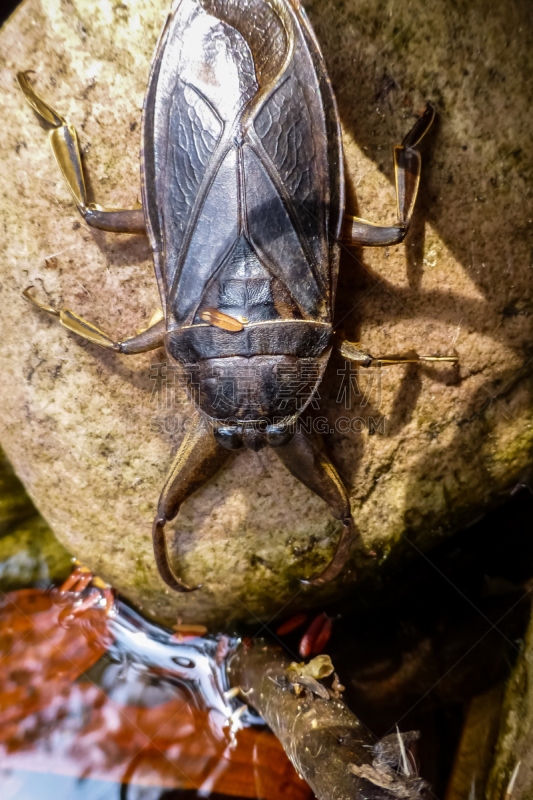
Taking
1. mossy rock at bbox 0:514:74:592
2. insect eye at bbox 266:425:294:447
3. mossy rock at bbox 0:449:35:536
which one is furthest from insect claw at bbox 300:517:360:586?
mossy rock at bbox 0:449:35:536

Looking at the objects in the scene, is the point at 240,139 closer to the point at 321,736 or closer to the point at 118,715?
the point at 321,736

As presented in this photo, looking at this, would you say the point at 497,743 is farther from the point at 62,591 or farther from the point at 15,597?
the point at 15,597

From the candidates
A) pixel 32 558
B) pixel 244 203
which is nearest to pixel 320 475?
pixel 244 203

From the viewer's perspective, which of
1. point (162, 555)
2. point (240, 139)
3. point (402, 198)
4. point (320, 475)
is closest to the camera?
point (240, 139)

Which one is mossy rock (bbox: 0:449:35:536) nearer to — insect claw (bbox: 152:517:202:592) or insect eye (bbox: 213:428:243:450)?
insect claw (bbox: 152:517:202:592)

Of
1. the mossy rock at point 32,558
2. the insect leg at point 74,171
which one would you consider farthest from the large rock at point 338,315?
the mossy rock at point 32,558

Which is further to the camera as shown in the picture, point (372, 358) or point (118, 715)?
point (118, 715)
